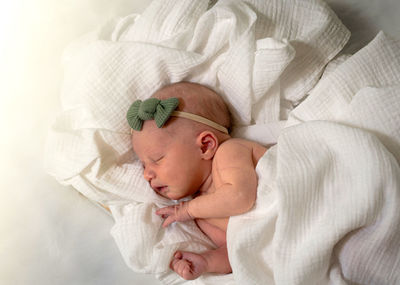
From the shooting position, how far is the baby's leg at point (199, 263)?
3.21ft

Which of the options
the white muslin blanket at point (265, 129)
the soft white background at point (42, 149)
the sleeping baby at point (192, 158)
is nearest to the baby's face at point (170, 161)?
the sleeping baby at point (192, 158)

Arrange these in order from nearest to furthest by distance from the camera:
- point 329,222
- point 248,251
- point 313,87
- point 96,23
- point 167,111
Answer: point 329,222 < point 248,251 < point 167,111 < point 313,87 < point 96,23

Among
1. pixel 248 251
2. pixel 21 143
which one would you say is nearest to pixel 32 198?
pixel 21 143

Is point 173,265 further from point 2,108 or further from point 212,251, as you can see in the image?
point 2,108

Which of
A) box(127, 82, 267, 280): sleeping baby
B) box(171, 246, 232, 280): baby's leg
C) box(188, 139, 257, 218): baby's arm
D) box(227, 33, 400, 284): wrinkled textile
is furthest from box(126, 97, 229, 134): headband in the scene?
box(171, 246, 232, 280): baby's leg

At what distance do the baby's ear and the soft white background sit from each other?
0.43 meters

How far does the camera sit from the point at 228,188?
0.94 meters

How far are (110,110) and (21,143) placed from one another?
0.46 m

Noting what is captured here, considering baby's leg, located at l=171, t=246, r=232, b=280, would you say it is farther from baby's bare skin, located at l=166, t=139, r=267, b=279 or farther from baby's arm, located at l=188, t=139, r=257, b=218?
baby's arm, located at l=188, t=139, r=257, b=218

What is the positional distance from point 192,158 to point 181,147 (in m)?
0.04

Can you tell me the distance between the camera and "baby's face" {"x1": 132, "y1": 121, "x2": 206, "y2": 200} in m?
1.02

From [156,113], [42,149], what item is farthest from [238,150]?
[42,149]

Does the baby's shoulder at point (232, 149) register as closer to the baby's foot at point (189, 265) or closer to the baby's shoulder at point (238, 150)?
the baby's shoulder at point (238, 150)

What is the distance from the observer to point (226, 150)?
1009 millimetres
